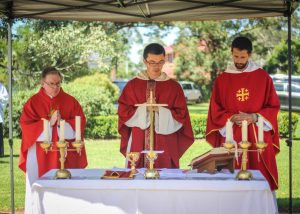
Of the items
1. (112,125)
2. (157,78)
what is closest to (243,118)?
(157,78)

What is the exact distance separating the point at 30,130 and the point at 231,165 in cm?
233

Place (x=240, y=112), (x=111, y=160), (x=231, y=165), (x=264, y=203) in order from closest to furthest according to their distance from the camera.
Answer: (x=264, y=203), (x=231, y=165), (x=240, y=112), (x=111, y=160)

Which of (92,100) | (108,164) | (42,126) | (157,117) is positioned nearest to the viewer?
(157,117)

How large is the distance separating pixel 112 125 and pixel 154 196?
1470cm

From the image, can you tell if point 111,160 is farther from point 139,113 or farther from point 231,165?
point 231,165

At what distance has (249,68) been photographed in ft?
22.1

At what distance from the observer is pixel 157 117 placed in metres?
6.55

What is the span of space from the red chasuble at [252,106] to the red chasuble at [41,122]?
147 cm

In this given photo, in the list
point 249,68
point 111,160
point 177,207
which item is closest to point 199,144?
point 111,160

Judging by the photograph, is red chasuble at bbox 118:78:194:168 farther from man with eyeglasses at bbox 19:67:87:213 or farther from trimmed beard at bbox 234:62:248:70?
trimmed beard at bbox 234:62:248:70

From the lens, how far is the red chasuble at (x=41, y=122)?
6805 mm

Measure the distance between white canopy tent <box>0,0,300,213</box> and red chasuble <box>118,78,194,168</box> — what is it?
3.09 ft

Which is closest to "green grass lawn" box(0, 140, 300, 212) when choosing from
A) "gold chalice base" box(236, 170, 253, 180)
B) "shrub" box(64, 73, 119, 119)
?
"shrub" box(64, 73, 119, 119)

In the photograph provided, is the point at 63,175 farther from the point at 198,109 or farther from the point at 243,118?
the point at 198,109
